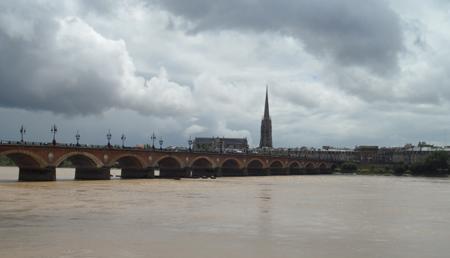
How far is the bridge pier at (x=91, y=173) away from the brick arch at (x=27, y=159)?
1152 centimetres

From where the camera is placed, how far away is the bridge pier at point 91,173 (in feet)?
290

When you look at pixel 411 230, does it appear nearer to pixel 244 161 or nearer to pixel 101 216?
pixel 101 216

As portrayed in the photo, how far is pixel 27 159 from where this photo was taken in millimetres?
Result: 75688

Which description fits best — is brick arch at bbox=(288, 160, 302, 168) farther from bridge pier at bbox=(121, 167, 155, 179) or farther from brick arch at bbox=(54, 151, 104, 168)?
brick arch at bbox=(54, 151, 104, 168)

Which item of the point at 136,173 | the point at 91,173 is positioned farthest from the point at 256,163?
the point at 91,173

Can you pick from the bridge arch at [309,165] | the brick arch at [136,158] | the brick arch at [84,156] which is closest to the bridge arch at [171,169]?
the brick arch at [136,158]

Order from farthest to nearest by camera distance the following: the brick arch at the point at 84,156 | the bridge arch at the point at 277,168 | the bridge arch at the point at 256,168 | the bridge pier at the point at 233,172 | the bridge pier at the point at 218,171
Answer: the bridge arch at the point at 277,168, the bridge arch at the point at 256,168, the bridge pier at the point at 233,172, the bridge pier at the point at 218,171, the brick arch at the point at 84,156

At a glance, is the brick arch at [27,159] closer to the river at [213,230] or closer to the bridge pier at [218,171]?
the river at [213,230]

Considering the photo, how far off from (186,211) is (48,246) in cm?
1763

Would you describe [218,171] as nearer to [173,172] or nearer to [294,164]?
[173,172]

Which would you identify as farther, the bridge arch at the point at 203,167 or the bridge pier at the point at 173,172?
the bridge arch at the point at 203,167

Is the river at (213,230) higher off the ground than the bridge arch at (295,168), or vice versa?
the bridge arch at (295,168)

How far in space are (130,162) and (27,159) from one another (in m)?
27.1

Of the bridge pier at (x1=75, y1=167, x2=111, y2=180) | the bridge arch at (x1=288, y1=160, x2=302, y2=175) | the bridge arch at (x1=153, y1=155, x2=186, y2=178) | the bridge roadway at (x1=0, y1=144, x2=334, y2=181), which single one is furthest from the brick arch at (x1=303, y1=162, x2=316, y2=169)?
the bridge pier at (x1=75, y1=167, x2=111, y2=180)
